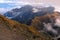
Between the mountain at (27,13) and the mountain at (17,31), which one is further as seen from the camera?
the mountain at (27,13)

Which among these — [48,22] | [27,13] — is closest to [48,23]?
[48,22]

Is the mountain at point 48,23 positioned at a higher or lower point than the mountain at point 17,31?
higher

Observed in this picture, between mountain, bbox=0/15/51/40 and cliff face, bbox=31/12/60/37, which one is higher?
cliff face, bbox=31/12/60/37

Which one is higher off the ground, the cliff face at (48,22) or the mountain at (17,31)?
the cliff face at (48,22)

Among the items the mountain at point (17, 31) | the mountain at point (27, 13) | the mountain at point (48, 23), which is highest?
the mountain at point (27, 13)

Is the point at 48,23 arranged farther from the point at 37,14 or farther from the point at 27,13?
the point at 27,13
